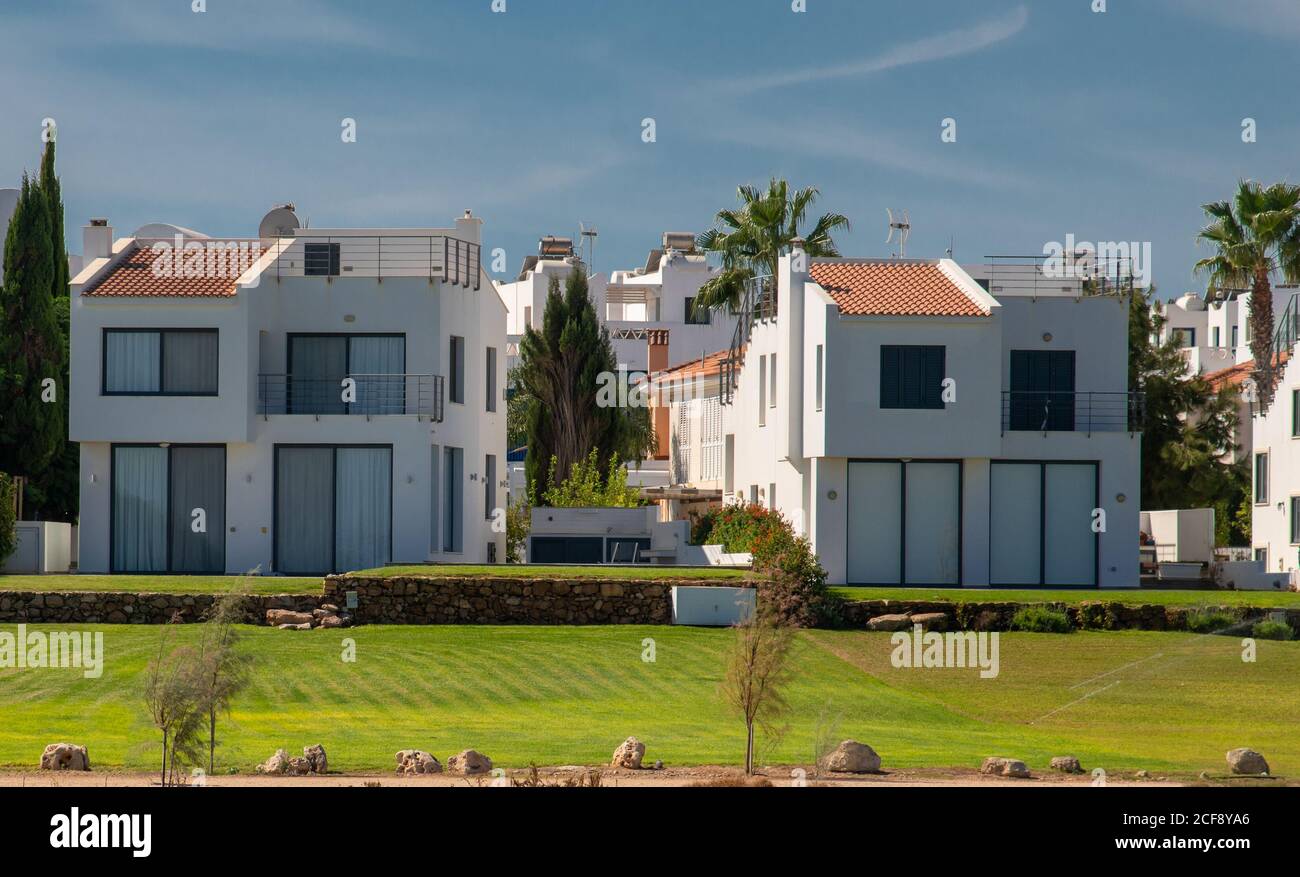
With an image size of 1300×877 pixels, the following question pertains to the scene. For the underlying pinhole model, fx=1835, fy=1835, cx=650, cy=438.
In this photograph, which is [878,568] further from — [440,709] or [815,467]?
[440,709]

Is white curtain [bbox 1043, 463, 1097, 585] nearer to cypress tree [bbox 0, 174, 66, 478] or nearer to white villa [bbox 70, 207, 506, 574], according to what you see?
white villa [bbox 70, 207, 506, 574]

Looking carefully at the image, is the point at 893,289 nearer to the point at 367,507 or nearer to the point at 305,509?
the point at 367,507

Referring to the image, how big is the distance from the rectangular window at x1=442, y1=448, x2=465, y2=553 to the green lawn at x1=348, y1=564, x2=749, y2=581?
20.2 ft

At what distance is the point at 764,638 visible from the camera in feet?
60.7

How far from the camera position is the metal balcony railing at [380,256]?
4450cm

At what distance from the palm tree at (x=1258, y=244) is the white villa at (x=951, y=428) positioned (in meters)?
9.63

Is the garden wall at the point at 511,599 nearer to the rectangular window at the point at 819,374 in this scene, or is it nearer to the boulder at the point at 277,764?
the rectangular window at the point at 819,374

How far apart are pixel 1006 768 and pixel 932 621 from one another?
15983 mm

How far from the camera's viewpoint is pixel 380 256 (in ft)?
146

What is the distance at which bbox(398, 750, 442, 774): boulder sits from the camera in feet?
58.9

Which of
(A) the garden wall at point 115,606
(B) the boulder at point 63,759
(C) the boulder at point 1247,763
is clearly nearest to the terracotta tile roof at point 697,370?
(A) the garden wall at point 115,606

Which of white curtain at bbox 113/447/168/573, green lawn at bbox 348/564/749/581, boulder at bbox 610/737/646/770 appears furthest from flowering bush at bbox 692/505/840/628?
white curtain at bbox 113/447/168/573
